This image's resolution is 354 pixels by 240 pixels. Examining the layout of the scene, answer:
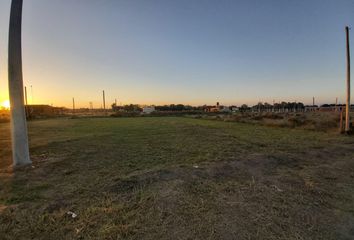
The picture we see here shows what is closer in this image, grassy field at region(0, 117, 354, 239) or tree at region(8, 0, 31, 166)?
grassy field at region(0, 117, 354, 239)

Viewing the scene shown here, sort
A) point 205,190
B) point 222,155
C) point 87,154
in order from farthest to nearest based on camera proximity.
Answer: point 87,154 → point 222,155 → point 205,190

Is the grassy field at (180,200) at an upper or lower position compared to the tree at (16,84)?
lower

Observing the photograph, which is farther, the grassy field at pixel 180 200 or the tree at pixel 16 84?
the tree at pixel 16 84

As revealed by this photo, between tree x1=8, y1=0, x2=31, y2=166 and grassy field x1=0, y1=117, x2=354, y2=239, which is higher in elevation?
tree x1=8, y1=0, x2=31, y2=166

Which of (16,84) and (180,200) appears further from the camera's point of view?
(16,84)

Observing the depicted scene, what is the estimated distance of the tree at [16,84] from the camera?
553 centimetres

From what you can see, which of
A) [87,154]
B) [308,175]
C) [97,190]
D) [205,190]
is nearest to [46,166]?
[87,154]

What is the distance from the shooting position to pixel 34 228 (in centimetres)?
273

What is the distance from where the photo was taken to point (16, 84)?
5.57 m

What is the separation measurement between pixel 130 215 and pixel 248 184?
2458 mm

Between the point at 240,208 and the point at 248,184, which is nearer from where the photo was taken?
the point at 240,208

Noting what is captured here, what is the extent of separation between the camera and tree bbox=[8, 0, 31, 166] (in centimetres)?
553

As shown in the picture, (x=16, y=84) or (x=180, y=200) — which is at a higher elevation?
(x=16, y=84)

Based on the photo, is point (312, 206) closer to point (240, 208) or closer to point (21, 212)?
point (240, 208)
